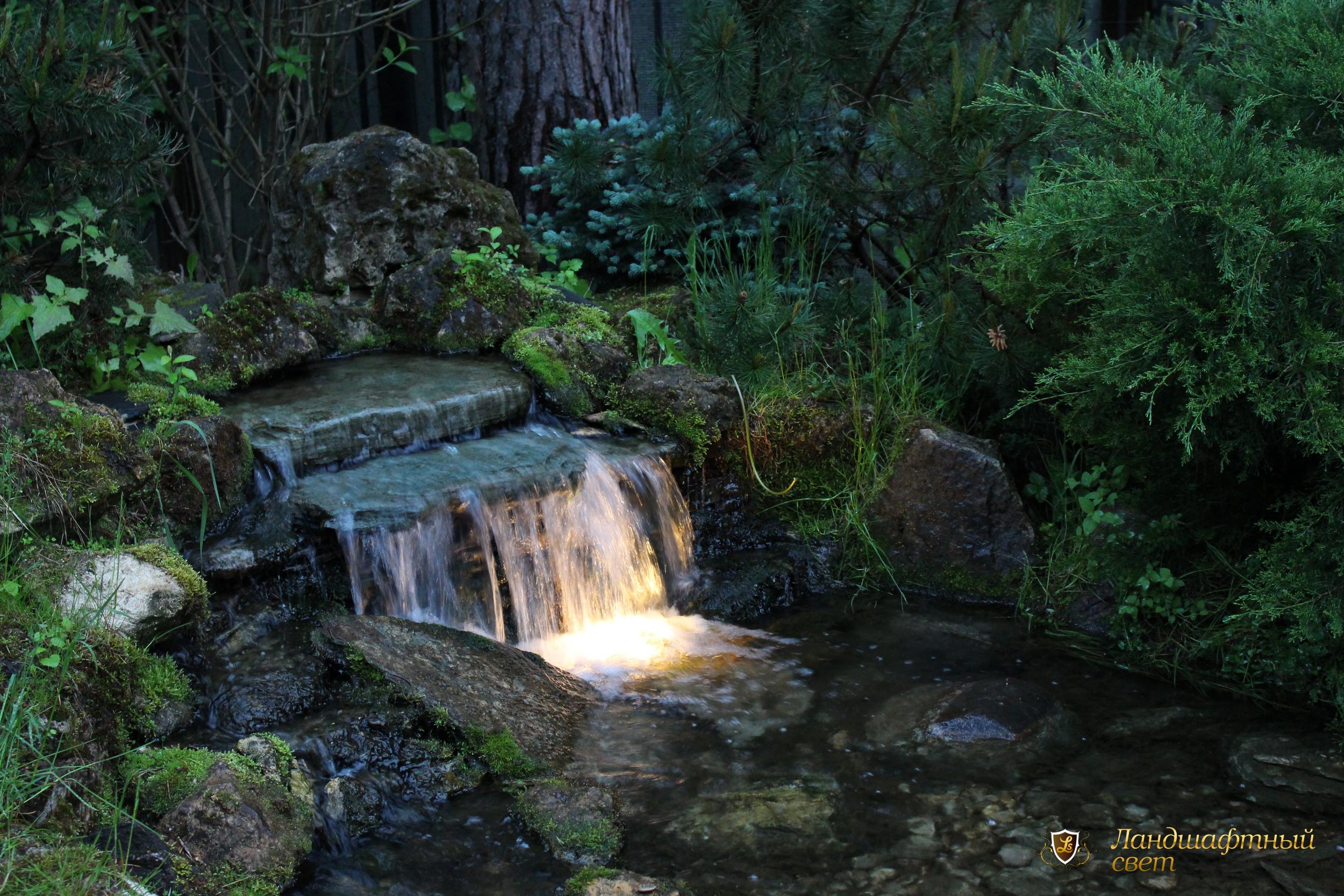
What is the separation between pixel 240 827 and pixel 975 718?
2.39m

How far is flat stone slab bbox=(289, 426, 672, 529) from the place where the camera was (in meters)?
4.55

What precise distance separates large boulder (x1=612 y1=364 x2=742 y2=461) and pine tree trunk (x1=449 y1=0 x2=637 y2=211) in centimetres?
249

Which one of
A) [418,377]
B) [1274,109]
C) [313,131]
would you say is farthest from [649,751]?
[313,131]

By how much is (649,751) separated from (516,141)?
16.1 ft

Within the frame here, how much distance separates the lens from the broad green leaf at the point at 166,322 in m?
5.24

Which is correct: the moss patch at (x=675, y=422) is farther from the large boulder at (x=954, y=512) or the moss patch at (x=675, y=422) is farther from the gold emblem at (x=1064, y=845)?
the gold emblem at (x=1064, y=845)

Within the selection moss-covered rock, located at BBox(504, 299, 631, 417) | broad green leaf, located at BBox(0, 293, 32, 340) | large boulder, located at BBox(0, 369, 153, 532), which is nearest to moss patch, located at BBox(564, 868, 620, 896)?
large boulder, located at BBox(0, 369, 153, 532)

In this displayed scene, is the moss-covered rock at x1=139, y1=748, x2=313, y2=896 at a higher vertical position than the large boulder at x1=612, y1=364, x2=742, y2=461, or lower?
lower

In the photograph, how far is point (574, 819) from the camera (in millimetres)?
3428

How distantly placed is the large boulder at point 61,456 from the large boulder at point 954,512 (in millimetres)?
3188

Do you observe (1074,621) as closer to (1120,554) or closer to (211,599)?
(1120,554)

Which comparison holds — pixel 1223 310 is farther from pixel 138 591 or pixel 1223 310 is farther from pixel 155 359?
pixel 155 359

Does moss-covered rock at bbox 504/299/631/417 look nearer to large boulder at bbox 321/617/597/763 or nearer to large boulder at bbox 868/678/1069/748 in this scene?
large boulder at bbox 321/617/597/763

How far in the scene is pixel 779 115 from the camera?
18.8ft
